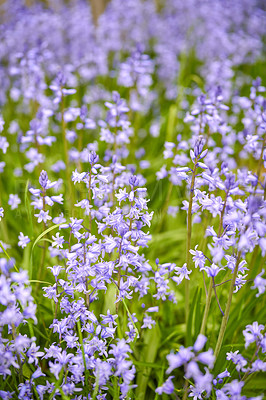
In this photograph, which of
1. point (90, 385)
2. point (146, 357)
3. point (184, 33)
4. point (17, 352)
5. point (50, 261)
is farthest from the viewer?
point (184, 33)

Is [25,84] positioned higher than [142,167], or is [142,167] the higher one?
[25,84]

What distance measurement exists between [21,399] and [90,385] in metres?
0.42

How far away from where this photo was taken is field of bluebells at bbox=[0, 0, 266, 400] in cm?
212

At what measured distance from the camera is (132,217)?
7.43ft

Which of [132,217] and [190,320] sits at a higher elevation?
[132,217]

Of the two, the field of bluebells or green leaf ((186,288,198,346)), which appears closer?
the field of bluebells

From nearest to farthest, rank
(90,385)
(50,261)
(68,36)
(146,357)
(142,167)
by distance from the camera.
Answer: (90,385), (146,357), (50,261), (142,167), (68,36)

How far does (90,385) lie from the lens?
2.33 m

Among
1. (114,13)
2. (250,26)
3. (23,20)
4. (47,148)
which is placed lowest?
(47,148)

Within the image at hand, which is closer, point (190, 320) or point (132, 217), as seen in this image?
point (132, 217)

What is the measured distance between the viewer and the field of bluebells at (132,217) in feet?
6.96

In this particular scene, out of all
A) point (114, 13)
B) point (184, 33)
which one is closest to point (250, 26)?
point (184, 33)

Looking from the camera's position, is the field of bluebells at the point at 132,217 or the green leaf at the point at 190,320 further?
the green leaf at the point at 190,320

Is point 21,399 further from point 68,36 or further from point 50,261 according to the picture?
point 68,36
